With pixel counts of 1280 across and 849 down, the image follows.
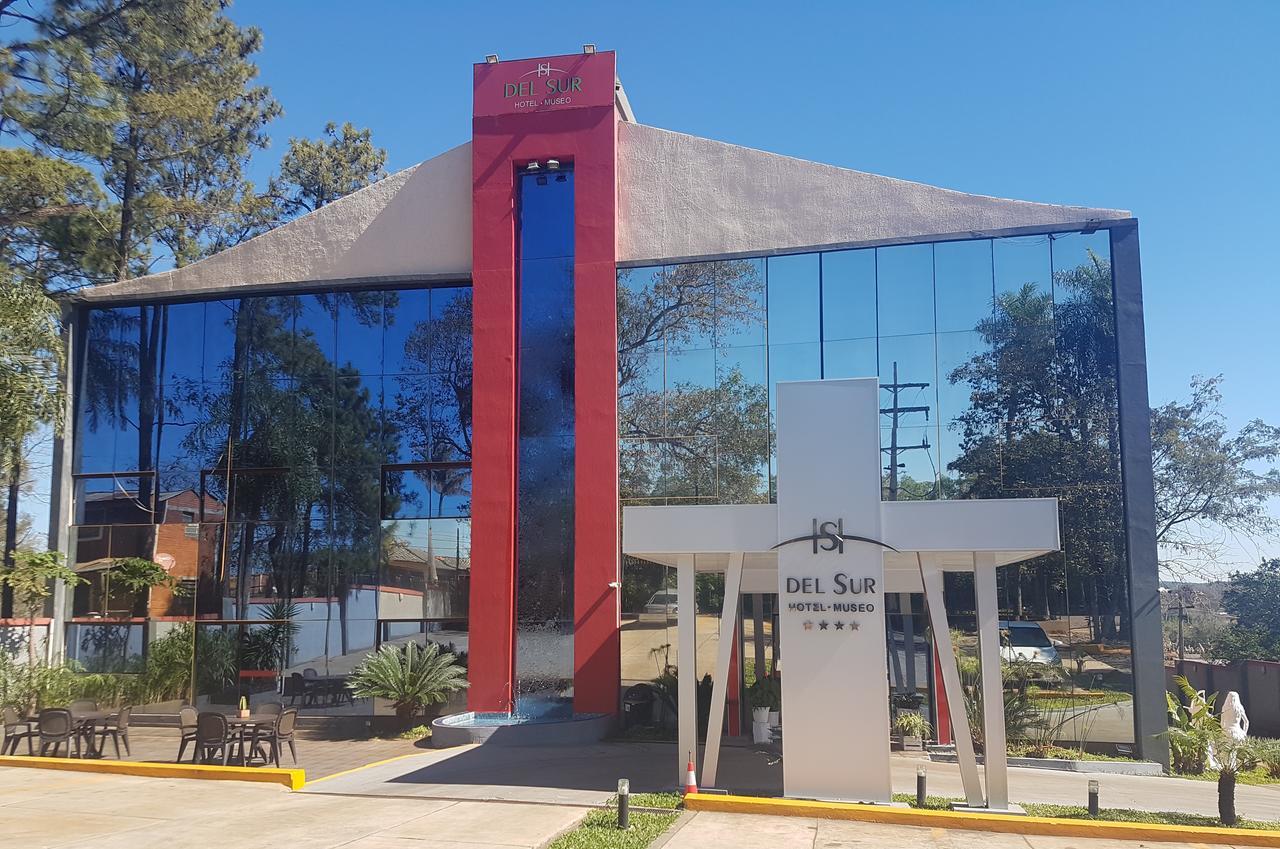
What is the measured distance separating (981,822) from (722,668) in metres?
3.64

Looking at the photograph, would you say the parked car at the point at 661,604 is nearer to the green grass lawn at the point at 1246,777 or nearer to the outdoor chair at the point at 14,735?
the green grass lawn at the point at 1246,777

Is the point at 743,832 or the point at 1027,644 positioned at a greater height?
the point at 1027,644

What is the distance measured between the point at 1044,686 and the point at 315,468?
15.2m

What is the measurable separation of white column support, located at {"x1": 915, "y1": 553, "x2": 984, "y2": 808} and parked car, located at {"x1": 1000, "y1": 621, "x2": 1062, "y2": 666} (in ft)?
20.3

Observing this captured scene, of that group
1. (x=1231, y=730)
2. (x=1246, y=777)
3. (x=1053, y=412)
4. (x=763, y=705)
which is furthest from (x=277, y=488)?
(x=1246, y=777)

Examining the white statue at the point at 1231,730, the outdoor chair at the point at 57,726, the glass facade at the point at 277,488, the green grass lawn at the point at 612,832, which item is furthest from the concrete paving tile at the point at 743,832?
the outdoor chair at the point at 57,726

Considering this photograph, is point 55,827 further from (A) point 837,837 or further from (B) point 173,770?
(A) point 837,837

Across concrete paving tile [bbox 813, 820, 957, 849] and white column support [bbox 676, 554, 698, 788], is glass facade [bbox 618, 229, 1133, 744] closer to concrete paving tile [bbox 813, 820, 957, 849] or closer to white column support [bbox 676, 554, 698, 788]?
white column support [bbox 676, 554, 698, 788]

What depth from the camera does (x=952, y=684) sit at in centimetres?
1269

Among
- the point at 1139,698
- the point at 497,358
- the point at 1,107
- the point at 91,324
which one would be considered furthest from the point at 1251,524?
the point at 1,107

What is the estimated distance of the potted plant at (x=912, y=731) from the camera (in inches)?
722

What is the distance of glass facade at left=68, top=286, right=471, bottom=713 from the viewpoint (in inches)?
852

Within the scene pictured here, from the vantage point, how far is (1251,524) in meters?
31.7

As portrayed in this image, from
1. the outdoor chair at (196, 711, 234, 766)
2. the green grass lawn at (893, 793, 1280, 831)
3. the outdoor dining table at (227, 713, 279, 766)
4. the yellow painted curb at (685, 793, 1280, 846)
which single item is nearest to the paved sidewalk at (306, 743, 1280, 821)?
the green grass lawn at (893, 793, 1280, 831)
